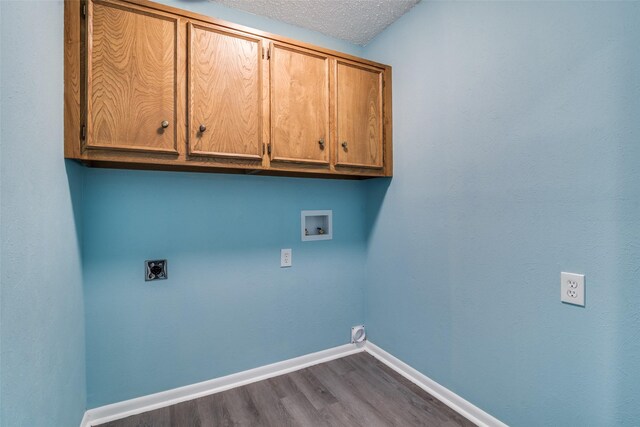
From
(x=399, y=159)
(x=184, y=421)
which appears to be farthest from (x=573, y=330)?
(x=184, y=421)

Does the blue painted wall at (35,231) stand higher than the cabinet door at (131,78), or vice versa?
the cabinet door at (131,78)

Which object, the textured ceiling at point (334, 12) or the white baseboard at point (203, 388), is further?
the textured ceiling at point (334, 12)

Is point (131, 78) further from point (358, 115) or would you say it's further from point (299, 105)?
point (358, 115)

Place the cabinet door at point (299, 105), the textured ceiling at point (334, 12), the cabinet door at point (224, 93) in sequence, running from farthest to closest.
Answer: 1. the textured ceiling at point (334, 12)
2. the cabinet door at point (299, 105)
3. the cabinet door at point (224, 93)

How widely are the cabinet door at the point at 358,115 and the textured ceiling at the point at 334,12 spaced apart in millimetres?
322

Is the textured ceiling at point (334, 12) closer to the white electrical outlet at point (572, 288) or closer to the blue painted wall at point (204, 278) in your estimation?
the blue painted wall at point (204, 278)

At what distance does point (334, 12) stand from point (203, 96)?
1041 millimetres

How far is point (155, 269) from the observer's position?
1652 millimetres

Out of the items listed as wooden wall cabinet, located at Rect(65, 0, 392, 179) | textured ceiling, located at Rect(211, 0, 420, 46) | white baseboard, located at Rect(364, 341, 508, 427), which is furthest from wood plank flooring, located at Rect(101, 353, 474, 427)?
textured ceiling, located at Rect(211, 0, 420, 46)

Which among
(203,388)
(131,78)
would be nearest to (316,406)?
(203,388)

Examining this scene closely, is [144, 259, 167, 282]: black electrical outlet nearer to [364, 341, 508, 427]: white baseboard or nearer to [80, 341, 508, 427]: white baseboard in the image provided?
[80, 341, 508, 427]: white baseboard

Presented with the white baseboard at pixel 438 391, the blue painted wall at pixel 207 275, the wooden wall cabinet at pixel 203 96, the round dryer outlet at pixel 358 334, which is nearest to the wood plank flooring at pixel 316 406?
the white baseboard at pixel 438 391

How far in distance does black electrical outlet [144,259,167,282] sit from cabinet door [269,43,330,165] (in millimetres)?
875

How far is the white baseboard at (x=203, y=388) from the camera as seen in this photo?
154 cm
